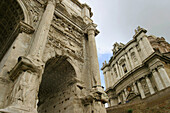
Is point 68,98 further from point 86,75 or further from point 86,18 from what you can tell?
point 86,18

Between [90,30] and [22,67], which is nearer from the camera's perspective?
[22,67]

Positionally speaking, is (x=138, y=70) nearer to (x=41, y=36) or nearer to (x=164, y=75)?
(x=164, y=75)

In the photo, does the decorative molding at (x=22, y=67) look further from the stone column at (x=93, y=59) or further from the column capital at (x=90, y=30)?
the column capital at (x=90, y=30)

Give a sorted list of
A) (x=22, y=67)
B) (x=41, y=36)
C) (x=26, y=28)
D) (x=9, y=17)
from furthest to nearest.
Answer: (x=9, y=17) < (x=26, y=28) < (x=41, y=36) < (x=22, y=67)

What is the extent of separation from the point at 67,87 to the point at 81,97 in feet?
3.93

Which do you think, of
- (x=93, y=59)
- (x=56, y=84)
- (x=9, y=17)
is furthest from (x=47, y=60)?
(x=9, y=17)

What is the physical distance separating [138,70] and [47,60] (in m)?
17.8

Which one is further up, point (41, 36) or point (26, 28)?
point (26, 28)

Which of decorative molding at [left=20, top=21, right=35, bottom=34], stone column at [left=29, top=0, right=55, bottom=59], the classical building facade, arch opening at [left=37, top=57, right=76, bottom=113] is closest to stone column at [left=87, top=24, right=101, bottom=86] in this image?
arch opening at [left=37, top=57, right=76, bottom=113]

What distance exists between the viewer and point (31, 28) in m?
6.33

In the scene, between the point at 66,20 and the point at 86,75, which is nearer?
→ the point at 86,75

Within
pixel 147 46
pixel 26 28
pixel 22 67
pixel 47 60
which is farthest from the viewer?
pixel 147 46

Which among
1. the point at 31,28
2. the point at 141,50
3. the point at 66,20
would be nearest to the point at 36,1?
the point at 66,20

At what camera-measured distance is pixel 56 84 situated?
26.1 ft
